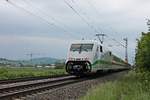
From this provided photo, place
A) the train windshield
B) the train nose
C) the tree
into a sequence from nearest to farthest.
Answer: the tree < the train nose < the train windshield

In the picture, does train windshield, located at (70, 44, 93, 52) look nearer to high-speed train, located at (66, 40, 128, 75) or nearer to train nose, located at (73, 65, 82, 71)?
high-speed train, located at (66, 40, 128, 75)

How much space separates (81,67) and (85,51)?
5.82ft

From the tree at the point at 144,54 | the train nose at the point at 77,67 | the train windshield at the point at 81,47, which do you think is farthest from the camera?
the train windshield at the point at 81,47

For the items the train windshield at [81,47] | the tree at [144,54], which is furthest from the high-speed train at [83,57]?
the tree at [144,54]

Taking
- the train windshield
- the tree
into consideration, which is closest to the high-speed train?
the train windshield

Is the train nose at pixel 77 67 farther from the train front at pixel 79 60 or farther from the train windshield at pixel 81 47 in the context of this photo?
the train windshield at pixel 81 47

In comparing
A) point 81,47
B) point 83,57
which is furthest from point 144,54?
point 81,47

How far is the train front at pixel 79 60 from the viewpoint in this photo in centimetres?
3212

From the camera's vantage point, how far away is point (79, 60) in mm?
32344

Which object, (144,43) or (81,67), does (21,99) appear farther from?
(81,67)

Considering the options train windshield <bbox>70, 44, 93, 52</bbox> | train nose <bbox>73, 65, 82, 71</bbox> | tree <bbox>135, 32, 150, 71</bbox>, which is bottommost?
train nose <bbox>73, 65, 82, 71</bbox>

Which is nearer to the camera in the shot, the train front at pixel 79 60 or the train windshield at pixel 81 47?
the train front at pixel 79 60

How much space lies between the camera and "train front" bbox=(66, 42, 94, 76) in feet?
105

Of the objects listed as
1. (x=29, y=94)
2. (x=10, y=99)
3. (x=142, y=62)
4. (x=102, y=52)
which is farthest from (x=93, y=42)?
(x=10, y=99)
